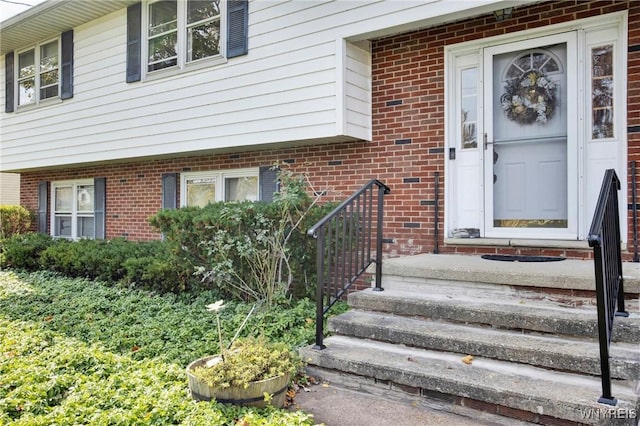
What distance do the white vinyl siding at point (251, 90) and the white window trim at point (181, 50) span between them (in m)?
0.09

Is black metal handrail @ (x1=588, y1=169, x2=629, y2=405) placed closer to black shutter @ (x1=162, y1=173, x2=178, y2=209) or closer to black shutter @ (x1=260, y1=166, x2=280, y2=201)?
black shutter @ (x1=260, y1=166, x2=280, y2=201)

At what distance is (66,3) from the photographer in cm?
771

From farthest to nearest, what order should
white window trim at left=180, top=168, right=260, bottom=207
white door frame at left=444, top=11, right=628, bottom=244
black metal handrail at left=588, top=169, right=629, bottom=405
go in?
white window trim at left=180, top=168, right=260, bottom=207 < white door frame at left=444, top=11, right=628, bottom=244 < black metal handrail at left=588, top=169, right=629, bottom=405

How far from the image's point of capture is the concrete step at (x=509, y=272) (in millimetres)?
3330

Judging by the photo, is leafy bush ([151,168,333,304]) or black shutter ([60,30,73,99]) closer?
leafy bush ([151,168,333,304])

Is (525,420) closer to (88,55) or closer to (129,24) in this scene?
(129,24)

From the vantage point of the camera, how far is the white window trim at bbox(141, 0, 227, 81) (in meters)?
6.28

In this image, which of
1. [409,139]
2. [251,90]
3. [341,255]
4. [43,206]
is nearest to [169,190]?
[251,90]

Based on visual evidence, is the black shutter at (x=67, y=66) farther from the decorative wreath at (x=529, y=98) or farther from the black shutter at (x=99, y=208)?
the decorative wreath at (x=529, y=98)

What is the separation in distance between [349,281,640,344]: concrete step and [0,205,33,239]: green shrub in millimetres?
9164

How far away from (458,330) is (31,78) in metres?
9.87

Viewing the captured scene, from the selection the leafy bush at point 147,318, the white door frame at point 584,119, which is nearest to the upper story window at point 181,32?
the leafy bush at point 147,318

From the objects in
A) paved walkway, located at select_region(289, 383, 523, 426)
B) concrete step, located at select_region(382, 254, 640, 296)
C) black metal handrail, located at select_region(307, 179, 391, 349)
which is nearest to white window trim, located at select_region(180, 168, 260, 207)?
black metal handrail, located at select_region(307, 179, 391, 349)

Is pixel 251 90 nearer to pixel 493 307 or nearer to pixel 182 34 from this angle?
pixel 182 34
